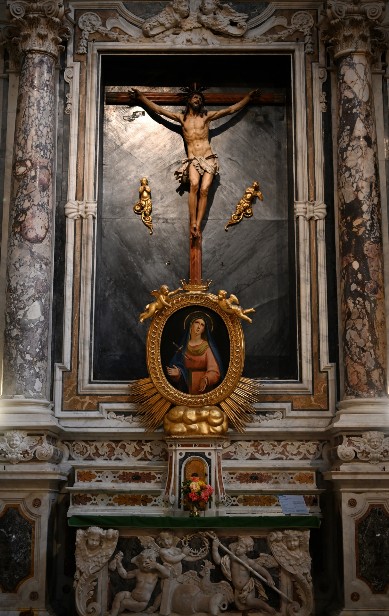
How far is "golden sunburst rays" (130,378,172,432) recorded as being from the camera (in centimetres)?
1117

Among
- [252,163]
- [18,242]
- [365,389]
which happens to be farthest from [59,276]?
[365,389]

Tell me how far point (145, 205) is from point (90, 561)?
14.7 feet

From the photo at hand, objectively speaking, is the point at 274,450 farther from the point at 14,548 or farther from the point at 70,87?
the point at 70,87

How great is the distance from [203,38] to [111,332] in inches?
144

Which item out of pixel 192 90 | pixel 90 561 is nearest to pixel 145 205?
pixel 192 90

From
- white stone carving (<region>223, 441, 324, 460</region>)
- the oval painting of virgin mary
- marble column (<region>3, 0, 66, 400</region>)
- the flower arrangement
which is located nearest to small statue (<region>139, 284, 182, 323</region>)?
the oval painting of virgin mary

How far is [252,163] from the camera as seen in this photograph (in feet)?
41.0

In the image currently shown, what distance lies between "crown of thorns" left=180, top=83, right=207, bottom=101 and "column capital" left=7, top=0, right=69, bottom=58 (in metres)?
1.68

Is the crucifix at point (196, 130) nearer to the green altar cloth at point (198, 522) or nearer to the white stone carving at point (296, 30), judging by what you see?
the white stone carving at point (296, 30)

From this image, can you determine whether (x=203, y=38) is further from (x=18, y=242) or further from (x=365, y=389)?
(x=365, y=389)

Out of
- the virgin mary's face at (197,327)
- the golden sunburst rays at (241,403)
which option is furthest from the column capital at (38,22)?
the golden sunburst rays at (241,403)

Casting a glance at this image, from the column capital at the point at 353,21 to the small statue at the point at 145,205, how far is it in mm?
2684

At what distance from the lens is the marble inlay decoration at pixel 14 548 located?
10.1m

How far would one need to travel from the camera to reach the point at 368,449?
10.4 metres
